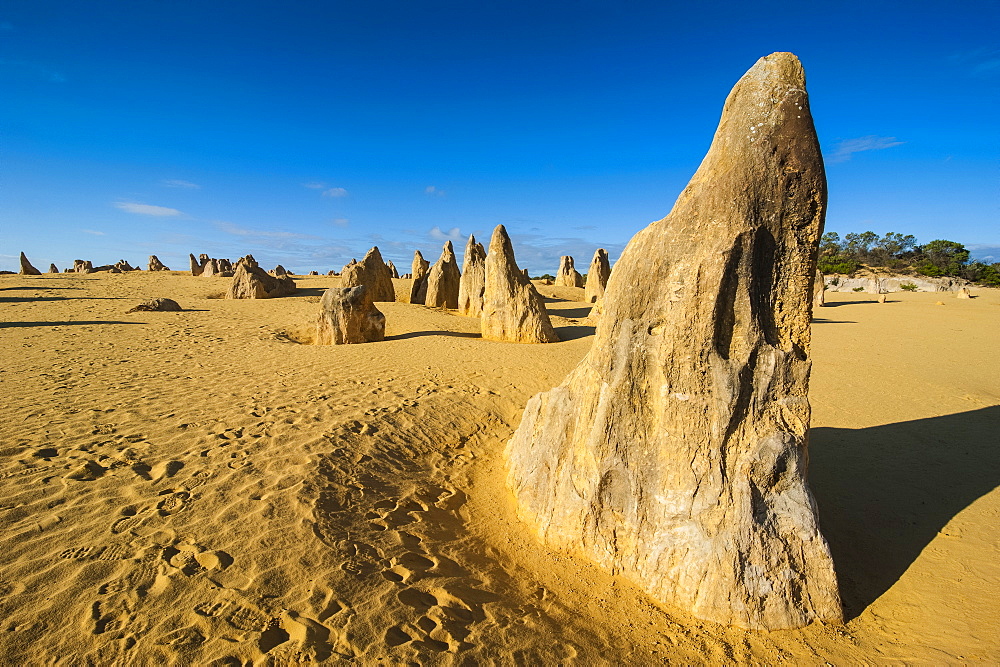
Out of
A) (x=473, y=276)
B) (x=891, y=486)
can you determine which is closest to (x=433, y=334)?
(x=473, y=276)

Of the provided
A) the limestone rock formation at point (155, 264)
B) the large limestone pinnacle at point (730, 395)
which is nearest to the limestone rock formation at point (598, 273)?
the large limestone pinnacle at point (730, 395)

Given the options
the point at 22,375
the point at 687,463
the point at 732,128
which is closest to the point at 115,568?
the point at 687,463

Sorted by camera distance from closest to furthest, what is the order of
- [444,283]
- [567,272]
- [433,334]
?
[433,334] → [444,283] → [567,272]

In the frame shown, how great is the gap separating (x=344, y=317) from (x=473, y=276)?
6.28 m

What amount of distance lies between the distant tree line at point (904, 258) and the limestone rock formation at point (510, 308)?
3583 centimetres

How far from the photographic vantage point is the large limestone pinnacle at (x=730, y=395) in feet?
11.1

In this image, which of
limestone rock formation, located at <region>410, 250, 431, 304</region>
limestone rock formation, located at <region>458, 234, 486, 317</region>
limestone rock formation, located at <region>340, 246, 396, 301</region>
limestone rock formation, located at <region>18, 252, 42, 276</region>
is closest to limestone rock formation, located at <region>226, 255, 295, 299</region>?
limestone rock formation, located at <region>340, 246, 396, 301</region>

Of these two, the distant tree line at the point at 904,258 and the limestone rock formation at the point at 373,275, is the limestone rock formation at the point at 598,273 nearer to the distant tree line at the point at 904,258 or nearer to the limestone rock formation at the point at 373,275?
the limestone rock formation at the point at 373,275

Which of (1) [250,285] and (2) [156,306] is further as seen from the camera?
(1) [250,285]

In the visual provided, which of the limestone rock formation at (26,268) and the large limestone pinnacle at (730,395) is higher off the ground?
the limestone rock formation at (26,268)

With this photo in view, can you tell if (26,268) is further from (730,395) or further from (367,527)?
(730,395)

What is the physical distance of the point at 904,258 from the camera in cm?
4791

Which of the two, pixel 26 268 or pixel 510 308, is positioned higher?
pixel 26 268

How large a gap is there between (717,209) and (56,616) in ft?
17.4
